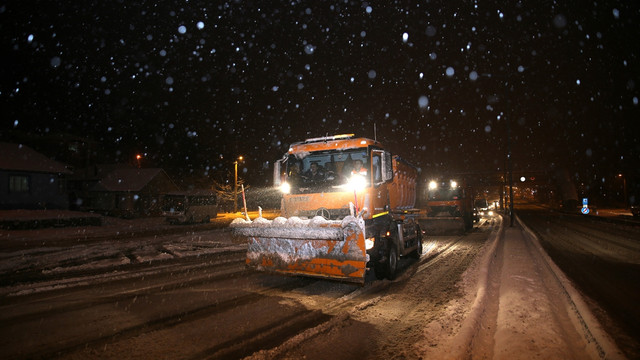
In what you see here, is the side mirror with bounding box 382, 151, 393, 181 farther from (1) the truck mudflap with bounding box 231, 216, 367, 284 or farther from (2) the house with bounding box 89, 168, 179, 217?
(2) the house with bounding box 89, 168, 179, 217

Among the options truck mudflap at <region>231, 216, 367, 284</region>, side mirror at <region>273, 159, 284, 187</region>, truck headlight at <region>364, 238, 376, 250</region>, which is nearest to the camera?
truck mudflap at <region>231, 216, 367, 284</region>

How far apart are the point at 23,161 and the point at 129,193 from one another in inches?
430

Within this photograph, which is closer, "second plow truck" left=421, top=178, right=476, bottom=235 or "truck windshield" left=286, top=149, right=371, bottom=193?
"truck windshield" left=286, top=149, right=371, bottom=193

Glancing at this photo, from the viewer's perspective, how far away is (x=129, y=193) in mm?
41062

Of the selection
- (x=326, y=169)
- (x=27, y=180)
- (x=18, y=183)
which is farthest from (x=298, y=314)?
(x=27, y=180)

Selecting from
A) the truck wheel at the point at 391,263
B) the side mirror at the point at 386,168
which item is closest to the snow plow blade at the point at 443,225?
the truck wheel at the point at 391,263

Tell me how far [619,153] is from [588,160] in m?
6.84

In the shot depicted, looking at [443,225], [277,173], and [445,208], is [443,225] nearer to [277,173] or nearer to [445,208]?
[445,208]

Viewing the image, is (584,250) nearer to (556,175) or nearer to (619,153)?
(619,153)

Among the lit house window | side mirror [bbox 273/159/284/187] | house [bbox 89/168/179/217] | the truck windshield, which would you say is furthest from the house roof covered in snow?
the truck windshield

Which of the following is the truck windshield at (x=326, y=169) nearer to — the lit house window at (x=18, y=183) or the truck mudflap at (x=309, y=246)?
the truck mudflap at (x=309, y=246)

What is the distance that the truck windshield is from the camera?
790 cm

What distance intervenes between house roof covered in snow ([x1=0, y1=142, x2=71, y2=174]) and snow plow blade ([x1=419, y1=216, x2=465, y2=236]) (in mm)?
32531

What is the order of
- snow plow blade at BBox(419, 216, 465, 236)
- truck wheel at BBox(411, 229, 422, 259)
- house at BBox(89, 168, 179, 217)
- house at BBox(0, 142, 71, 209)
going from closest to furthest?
truck wheel at BBox(411, 229, 422, 259)
snow plow blade at BBox(419, 216, 465, 236)
house at BBox(0, 142, 71, 209)
house at BBox(89, 168, 179, 217)
